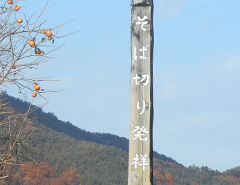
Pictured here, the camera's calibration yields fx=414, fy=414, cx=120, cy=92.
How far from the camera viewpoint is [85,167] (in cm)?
4791

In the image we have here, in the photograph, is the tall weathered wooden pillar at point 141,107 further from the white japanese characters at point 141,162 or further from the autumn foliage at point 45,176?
the autumn foliage at point 45,176

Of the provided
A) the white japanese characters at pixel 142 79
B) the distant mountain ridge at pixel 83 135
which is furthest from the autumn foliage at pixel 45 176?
the white japanese characters at pixel 142 79

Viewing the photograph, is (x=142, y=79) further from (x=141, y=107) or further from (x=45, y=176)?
(x=45, y=176)

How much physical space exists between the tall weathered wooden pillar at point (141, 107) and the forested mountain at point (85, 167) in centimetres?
3076

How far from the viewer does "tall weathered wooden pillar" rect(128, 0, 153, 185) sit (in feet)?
13.5

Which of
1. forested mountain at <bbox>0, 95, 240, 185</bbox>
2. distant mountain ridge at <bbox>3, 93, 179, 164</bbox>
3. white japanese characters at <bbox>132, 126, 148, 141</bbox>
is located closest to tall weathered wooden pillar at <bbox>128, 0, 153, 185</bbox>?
white japanese characters at <bbox>132, 126, 148, 141</bbox>

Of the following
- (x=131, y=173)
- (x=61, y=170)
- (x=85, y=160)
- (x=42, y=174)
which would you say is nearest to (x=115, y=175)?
(x=85, y=160)

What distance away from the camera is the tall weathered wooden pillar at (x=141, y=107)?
4129 millimetres

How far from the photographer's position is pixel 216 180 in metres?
57.8

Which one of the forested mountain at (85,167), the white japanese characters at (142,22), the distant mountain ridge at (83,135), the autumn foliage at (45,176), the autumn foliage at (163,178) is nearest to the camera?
the white japanese characters at (142,22)

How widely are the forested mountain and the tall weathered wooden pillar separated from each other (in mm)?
30762

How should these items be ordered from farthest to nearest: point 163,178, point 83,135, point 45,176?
point 83,135 → point 163,178 → point 45,176

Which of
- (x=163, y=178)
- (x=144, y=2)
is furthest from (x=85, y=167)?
(x=144, y=2)

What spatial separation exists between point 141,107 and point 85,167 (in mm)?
44778
